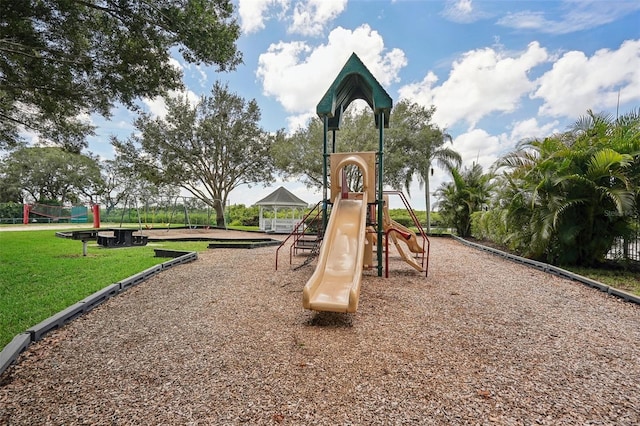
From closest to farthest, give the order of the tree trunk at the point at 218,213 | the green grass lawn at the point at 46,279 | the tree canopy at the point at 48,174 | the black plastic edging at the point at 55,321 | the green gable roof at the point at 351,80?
the black plastic edging at the point at 55,321, the green grass lawn at the point at 46,279, the green gable roof at the point at 351,80, the tree trunk at the point at 218,213, the tree canopy at the point at 48,174

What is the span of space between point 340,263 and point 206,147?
23.3m

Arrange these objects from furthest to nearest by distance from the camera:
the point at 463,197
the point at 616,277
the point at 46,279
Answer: the point at 463,197 → the point at 616,277 → the point at 46,279

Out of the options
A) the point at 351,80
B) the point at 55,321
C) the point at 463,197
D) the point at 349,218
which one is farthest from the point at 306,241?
the point at 463,197

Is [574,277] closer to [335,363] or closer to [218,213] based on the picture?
[335,363]

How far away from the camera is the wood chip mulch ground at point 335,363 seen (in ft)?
7.80

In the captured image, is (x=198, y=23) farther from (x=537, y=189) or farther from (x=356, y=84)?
(x=537, y=189)

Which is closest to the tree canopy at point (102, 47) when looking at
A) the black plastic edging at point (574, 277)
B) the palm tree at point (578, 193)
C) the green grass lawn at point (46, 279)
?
the green grass lawn at point (46, 279)

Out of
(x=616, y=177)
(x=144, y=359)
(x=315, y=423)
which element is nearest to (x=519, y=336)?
(x=315, y=423)

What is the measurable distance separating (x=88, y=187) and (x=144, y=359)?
47.3 metres

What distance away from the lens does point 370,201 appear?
7324mm

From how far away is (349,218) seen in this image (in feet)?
21.6

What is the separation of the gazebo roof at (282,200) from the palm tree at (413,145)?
6.42 meters

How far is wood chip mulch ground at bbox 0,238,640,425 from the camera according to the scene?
2.38 meters

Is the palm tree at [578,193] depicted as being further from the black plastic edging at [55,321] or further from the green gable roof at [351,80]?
the black plastic edging at [55,321]
